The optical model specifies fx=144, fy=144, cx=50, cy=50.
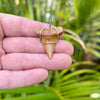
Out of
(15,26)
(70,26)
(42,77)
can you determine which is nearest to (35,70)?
(42,77)

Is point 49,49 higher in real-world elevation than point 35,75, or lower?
higher

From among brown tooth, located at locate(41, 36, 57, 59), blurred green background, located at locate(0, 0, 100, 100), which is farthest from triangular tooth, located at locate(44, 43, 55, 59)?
blurred green background, located at locate(0, 0, 100, 100)

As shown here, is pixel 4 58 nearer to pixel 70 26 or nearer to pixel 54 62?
pixel 54 62

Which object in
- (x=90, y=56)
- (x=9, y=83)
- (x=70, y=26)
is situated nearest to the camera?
(x=9, y=83)

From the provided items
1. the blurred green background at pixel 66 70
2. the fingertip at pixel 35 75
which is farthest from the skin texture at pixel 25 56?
the blurred green background at pixel 66 70

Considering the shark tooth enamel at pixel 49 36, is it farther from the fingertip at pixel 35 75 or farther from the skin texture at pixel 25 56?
the fingertip at pixel 35 75

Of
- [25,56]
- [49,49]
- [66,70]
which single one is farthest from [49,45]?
[66,70]

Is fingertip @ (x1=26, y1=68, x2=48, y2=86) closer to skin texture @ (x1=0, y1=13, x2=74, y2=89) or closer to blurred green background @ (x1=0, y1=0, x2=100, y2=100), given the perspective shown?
skin texture @ (x1=0, y1=13, x2=74, y2=89)

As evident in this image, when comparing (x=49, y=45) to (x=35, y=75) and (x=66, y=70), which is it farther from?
(x=66, y=70)
